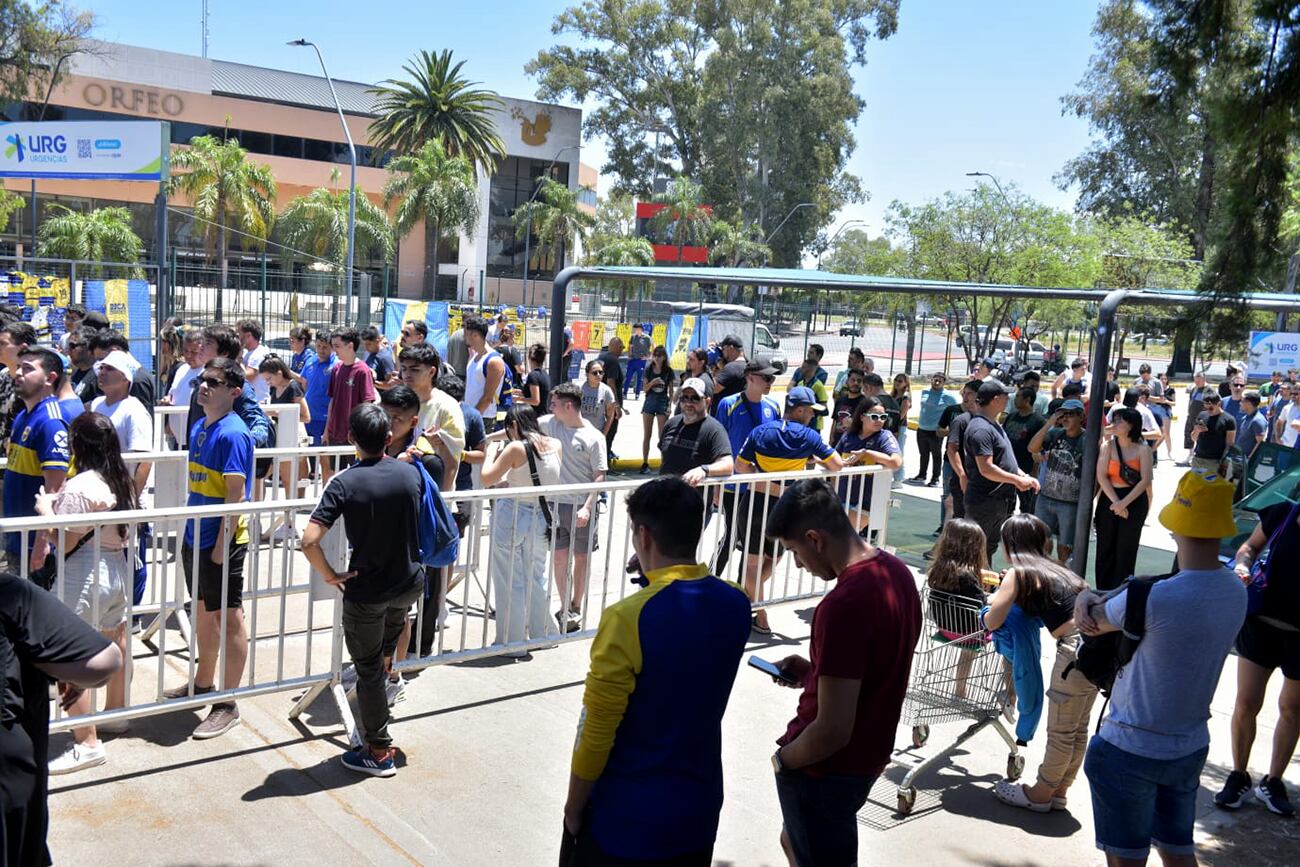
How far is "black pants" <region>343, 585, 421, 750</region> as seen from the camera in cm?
480

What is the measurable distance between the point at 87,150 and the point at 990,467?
17443 mm

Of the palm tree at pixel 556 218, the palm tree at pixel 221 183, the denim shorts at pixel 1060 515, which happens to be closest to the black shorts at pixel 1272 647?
the denim shorts at pixel 1060 515

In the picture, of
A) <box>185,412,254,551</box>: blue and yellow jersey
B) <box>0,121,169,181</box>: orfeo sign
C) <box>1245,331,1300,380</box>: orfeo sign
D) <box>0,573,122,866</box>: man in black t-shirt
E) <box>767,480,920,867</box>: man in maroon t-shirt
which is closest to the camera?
<box>0,573,122,866</box>: man in black t-shirt

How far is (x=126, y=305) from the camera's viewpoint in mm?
16859

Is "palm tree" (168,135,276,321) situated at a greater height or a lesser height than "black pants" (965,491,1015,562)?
greater

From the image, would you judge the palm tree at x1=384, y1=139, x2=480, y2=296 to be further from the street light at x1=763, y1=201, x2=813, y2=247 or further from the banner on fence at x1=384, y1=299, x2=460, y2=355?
the banner on fence at x1=384, y1=299, x2=460, y2=355

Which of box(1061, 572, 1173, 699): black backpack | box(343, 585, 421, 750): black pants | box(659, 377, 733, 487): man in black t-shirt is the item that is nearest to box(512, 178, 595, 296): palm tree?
box(659, 377, 733, 487): man in black t-shirt

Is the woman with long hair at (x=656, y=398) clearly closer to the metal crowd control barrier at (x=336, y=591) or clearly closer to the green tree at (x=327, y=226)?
the metal crowd control barrier at (x=336, y=591)

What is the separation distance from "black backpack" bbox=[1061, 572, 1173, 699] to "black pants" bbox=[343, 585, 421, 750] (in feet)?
9.38

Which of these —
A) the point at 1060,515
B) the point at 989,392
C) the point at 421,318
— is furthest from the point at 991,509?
the point at 421,318

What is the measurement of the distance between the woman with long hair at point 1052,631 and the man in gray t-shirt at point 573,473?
2.67 meters

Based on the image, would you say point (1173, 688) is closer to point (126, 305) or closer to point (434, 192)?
point (126, 305)

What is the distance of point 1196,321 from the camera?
5680 millimetres

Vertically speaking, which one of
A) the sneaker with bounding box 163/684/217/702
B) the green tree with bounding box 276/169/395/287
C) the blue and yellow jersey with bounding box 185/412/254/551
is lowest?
the sneaker with bounding box 163/684/217/702
